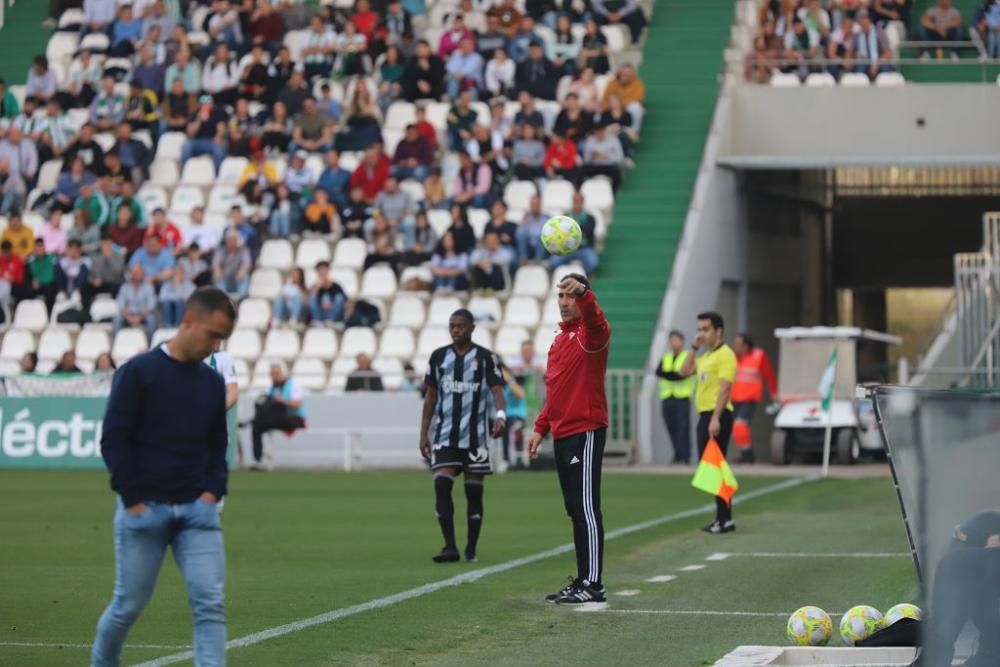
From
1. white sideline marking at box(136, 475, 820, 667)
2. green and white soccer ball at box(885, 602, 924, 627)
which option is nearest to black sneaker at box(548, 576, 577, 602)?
white sideline marking at box(136, 475, 820, 667)

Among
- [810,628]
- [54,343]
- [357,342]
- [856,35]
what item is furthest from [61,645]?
[856,35]

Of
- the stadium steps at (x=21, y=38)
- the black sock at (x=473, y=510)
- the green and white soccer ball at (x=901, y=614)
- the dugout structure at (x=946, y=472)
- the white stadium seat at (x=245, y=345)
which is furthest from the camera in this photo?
the stadium steps at (x=21, y=38)

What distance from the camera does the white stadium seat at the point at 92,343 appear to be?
3181 centimetres

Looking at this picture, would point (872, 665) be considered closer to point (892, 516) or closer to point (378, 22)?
point (892, 516)

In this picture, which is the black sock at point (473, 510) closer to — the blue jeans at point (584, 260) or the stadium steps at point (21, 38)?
the blue jeans at point (584, 260)

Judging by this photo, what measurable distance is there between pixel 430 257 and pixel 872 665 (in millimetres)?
22654

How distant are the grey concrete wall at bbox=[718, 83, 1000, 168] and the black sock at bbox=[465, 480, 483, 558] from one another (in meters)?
18.8

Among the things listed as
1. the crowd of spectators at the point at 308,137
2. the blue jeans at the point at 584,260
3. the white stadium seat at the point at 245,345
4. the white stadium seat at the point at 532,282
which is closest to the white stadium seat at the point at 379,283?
the crowd of spectators at the point at 308,137

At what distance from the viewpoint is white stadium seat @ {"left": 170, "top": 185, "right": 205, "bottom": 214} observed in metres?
34.8

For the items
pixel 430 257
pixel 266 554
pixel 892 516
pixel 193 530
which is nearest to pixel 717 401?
pixel 892 516

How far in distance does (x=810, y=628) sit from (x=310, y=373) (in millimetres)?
20617

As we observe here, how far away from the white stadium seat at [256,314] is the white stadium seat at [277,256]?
1.02 meters

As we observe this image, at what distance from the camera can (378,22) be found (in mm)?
37125

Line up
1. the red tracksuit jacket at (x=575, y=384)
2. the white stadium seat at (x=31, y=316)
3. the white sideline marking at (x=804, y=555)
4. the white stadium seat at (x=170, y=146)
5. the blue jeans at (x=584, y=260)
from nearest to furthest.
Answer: the red tracksuit jacket at (x=575, y=384) → the white sideline marking at (x=804, y=555) → the blue jeans at (x=584, y=260) → the white stadium seat at (x=31, y=316) → the white stadium seat at (x=170, y=146)
